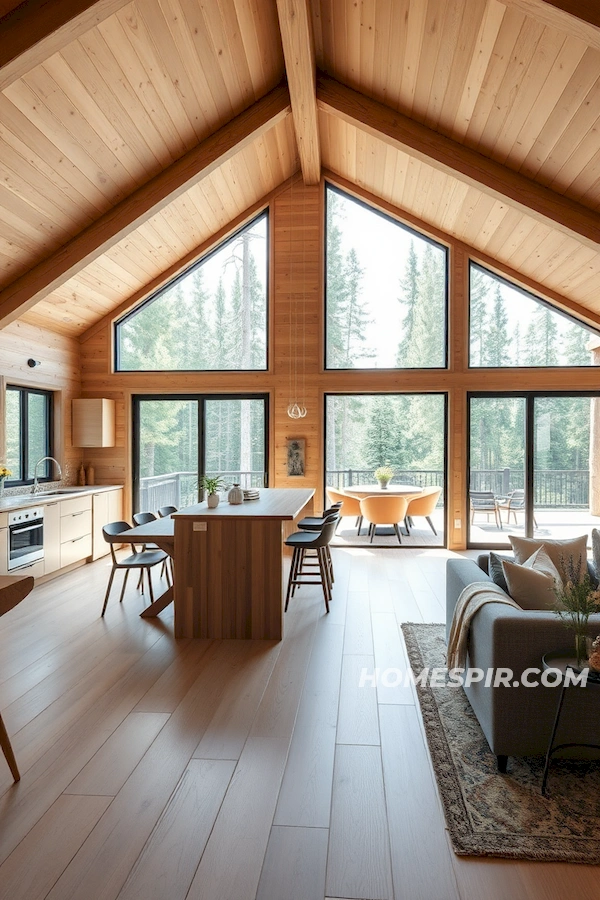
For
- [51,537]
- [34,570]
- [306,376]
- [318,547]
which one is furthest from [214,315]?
[318,547]

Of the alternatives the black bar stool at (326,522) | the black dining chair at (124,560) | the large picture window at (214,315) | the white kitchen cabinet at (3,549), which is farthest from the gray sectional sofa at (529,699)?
the large picture window at (214,315)

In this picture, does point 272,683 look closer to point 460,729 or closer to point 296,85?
point 460,729

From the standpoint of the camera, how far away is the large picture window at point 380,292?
7414 mm

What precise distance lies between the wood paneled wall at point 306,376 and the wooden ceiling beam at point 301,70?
1.01 metres

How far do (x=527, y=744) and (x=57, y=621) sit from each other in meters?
3.58

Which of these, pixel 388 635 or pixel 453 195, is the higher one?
pixel 453 195

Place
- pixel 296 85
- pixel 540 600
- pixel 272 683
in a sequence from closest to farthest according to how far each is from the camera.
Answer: pixel 540 600 → pixel 272 683 → pixel 296 85

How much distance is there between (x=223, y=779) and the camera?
2.37 meters

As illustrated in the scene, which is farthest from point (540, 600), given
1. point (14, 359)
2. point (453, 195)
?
point (14, 359)

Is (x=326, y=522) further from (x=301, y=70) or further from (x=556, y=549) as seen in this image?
(x=301, y=70)

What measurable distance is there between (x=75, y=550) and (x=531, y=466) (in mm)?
5552

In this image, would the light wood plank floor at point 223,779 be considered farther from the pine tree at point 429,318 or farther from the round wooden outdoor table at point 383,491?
the pine tree at point 429,318

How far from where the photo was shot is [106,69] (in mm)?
4074

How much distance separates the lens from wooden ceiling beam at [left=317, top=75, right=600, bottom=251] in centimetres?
496
